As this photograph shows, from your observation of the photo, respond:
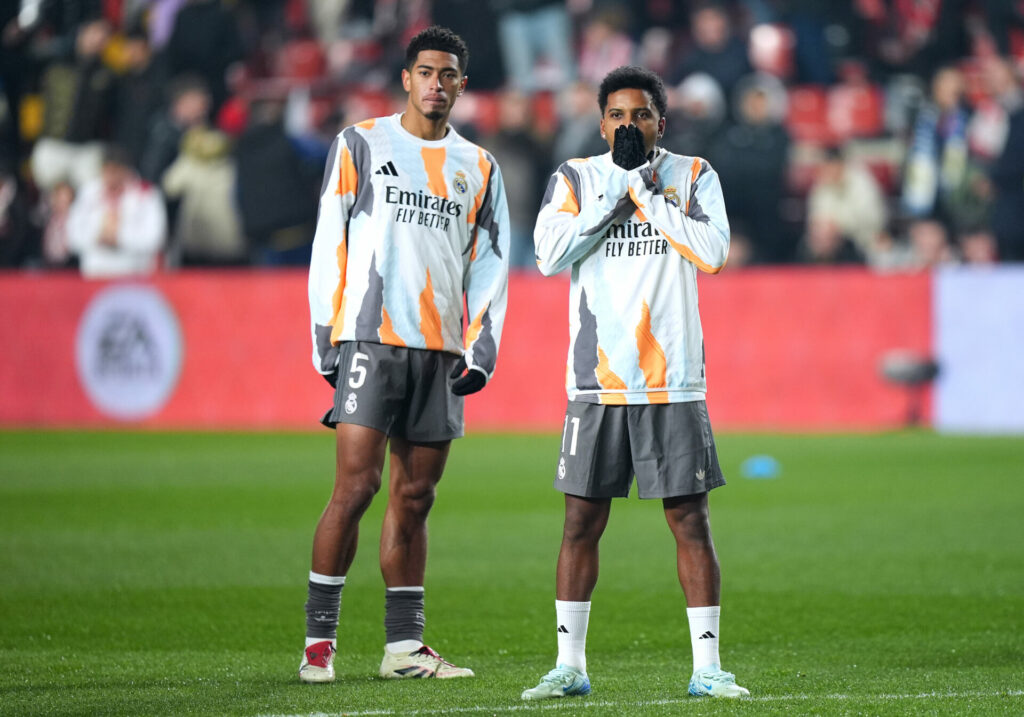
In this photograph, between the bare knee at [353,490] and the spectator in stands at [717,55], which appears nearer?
the bare knee at [353,490]

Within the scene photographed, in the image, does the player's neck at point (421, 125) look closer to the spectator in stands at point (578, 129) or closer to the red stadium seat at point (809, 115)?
the spectator in stands at point (578, 129)

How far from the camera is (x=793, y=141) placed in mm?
19750

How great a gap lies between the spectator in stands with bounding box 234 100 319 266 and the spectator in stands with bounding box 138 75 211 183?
3.46ft

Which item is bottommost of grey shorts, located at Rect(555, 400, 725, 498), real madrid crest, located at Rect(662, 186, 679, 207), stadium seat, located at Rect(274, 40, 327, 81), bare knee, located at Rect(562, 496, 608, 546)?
bare knee, located at Rect(562, 496, 608, 546)

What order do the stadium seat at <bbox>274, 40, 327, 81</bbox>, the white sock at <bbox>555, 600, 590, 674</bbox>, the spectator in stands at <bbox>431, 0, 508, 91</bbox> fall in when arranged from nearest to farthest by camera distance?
the white sock at <bbox>555, 600, 590, 674</bbox>, the spectator in stands at <bbox>431, 0, 508, 91</bbox>, the stadium seat at <bbox>274, 40, 327, 81</bbox>

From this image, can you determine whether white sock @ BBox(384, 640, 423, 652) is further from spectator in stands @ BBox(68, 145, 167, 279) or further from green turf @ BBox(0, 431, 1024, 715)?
spectator in stands @ BBox(68, 145, 167, 279)

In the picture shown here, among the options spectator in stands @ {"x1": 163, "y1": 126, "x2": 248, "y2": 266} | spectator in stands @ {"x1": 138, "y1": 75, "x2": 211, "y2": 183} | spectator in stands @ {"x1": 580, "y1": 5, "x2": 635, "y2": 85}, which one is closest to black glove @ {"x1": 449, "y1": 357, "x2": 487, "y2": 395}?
spectator in stands @ {"x1": 163, "y1": 126, "x2": 248, "y2": 266}

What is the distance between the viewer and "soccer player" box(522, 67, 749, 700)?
213 inches

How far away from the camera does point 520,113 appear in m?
18.6

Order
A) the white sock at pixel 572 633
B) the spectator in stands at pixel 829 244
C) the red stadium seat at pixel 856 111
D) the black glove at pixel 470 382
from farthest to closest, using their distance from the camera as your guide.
Result: the red stadium seat at pixel 856 111, the spectator in stands at pixel 829 244, the black glove at pixel 470 382, the white sock at pixel 572 633

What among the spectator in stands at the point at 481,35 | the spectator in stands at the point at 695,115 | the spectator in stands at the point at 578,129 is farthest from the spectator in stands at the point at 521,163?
the spectator in stands at the point at 481,35

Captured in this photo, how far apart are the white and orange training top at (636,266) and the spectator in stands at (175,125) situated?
47.2 ft

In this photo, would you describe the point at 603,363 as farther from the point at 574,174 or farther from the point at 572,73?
the point at 572,73

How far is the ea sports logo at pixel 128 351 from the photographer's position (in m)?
18.0
